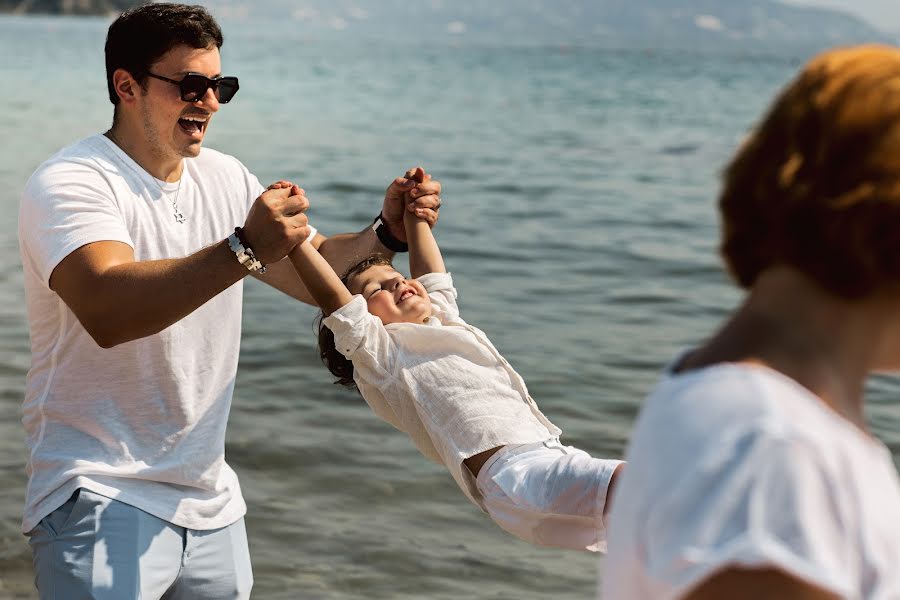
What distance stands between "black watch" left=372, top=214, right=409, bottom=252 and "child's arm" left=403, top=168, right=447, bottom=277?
49 millimetres

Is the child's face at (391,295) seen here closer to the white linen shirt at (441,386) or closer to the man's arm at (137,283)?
the white linen shirt at (441,386)

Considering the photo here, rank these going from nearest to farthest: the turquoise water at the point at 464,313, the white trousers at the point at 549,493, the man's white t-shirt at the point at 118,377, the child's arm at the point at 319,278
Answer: the man's white t-shirt at the point at 118,377
the white trousers at the point at 549,493
the child's arm at the point at 319,278
the turquoise water at the point at 464,313

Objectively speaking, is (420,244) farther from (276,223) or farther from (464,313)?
(464,313)

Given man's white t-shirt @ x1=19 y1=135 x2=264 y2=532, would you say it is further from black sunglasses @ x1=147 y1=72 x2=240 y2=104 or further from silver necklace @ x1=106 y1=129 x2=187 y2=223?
black sunglasses @ x1=147 y1=72 x2=240 y2=104

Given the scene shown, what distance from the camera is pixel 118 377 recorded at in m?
3.38

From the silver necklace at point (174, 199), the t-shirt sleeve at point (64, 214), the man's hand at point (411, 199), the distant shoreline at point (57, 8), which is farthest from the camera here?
the distant shoreline at point (57, 8)

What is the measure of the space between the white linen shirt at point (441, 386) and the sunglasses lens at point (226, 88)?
0.74 metres

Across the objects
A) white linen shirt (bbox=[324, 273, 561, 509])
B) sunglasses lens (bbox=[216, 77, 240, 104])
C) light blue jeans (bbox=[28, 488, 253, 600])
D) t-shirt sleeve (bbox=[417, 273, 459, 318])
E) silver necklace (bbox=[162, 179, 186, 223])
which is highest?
sunglasses lens (bbox=[216, 77, 240, 104])

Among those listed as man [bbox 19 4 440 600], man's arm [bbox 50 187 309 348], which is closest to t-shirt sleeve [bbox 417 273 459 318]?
man [bbox 19 4 440 600]

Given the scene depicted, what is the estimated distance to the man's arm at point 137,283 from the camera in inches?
120

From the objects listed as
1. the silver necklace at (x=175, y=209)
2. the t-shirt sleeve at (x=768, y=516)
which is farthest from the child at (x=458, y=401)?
the t-shirt sleeve at (x=768, y=516)

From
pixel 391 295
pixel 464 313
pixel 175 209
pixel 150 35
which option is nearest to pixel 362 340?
pixel 391 295

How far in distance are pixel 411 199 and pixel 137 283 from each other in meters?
1.42

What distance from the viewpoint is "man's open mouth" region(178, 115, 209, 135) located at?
3543 mm
